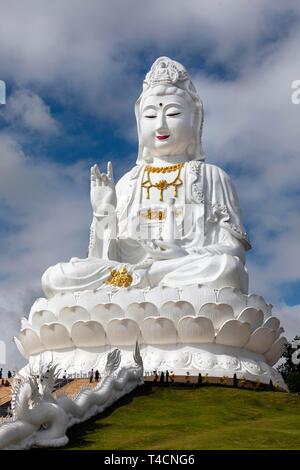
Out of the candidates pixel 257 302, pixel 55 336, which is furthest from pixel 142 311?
pixel 257 302

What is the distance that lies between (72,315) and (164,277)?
2.05 meters

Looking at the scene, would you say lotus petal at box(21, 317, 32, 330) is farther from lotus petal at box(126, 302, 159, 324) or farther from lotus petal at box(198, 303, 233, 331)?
lotus petal at box(198, 303, 233, 331)

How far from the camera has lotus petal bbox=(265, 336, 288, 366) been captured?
54.1 feet

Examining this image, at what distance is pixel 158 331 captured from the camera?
1522 cm

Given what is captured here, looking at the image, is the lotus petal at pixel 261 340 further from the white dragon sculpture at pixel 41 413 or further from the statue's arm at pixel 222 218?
the white dragon sculpture at pixel 41 413

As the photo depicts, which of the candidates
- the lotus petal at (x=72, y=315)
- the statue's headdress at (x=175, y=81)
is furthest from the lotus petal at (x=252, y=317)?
the statue's headdress at (x=175, y=81)

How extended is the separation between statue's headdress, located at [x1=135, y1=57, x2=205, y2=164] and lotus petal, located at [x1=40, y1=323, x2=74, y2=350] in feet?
18.3

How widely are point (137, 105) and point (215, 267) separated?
5.83 metres

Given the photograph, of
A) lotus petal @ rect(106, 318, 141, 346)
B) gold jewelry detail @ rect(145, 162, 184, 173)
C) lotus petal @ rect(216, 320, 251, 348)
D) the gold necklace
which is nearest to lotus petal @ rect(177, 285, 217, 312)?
lotus petal @ rect(216, 320, 251, 348)

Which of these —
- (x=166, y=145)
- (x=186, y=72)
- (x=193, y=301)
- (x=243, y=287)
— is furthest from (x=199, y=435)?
(x=186, y=72)

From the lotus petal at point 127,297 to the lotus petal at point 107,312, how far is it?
13 centimetres

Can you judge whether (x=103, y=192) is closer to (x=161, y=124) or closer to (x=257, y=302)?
(x=161, y=124)

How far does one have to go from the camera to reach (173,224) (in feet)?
57.2
